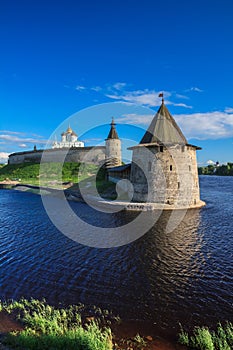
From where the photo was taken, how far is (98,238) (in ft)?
49.7

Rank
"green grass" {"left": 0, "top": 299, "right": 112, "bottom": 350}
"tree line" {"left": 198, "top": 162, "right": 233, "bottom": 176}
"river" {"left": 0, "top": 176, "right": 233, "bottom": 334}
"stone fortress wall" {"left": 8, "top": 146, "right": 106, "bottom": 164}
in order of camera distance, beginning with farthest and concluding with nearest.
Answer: "tree line" {"left": 198, "top": 162, "right": 233, "bottom": 176}, "stone fortress wall" {"left": 8, "top": 146, "right": 106, "bottom": 164}, "river" {"left": 0, "top": 176, "right": 233, "bottom": 334}, "green grass" {"left": 0, "top": 299, "right": 112, "bottom": 350}

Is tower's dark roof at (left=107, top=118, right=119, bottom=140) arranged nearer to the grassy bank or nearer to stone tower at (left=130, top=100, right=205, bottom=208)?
the grassy bank

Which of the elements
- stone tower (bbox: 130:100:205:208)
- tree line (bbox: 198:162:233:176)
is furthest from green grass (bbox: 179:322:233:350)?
tree line (bbox: 198:162:233:176)

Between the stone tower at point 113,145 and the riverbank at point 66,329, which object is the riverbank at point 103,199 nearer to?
the stone tower at point 113,145

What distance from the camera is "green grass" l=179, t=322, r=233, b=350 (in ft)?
20.5

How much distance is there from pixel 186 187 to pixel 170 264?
1437 centimetres

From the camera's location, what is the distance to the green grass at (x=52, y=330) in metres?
5.83

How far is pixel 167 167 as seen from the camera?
79.7 feet

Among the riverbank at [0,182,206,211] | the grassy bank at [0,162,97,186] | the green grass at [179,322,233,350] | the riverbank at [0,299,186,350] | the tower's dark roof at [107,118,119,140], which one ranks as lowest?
the green grass at [179,322,233,350]

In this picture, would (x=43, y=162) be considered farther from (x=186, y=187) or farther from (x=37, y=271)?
(x=37, y=271)

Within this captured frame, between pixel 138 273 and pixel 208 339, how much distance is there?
445cm

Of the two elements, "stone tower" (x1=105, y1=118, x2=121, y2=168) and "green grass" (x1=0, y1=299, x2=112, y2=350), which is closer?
"green grass" (x1=0, y1=299, x2=112, y2=350)

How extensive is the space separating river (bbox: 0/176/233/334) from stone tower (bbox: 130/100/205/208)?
7157mm

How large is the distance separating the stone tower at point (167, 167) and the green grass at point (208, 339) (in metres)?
17.6
